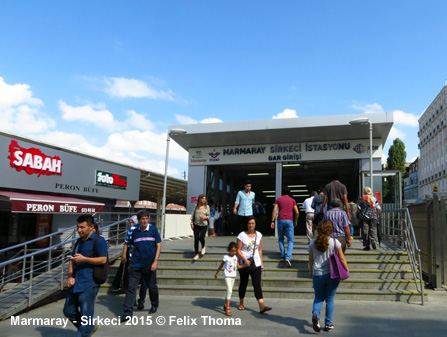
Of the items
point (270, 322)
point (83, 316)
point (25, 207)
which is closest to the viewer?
point (83, 316)

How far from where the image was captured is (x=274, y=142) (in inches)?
634

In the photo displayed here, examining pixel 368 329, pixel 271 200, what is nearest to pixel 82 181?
pixel 368 329

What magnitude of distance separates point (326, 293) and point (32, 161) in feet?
41.2

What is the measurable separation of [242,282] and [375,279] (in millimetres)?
2835

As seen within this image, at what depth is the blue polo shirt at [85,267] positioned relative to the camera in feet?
13.9

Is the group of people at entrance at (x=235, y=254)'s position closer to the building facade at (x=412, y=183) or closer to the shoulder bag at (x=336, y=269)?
the shoulder bag at (x=336, y=269)

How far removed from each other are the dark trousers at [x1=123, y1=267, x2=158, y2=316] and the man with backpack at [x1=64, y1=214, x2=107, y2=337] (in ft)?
3.86

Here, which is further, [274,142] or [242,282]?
[274,142]

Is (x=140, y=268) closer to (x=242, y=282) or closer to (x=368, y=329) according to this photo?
(x=242, y=282)

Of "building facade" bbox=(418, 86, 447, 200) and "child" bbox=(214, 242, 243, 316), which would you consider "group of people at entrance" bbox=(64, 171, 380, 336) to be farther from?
"building facade" bbox=(418, 86, 447, 200)

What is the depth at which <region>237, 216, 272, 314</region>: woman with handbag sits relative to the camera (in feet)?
18.8

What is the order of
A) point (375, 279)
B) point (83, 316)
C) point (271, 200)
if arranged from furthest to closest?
point (271, 200)
point (375, 279)
point (83, 316)

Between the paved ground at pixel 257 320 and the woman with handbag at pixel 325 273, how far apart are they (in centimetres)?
23

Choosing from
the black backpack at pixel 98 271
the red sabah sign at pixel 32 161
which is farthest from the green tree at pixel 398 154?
the black backpack at pixel 98 271
